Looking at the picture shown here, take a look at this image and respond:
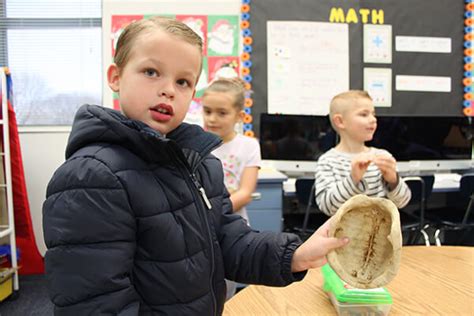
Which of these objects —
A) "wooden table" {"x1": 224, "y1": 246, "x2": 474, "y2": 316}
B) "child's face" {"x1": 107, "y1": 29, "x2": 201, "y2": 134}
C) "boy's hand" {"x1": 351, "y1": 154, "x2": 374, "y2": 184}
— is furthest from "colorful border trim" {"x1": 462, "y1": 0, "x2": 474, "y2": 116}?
"child's face" {"x1": 107, "y1": 29, "x2": 201, "y2": 134}

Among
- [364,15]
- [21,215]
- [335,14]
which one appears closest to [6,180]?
[21,215]

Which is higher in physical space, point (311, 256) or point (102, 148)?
point (102, 148)

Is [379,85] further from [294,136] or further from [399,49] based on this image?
[294,136]

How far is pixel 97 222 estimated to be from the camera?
2.11 feet

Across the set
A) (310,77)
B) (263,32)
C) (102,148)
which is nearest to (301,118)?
(310,77)

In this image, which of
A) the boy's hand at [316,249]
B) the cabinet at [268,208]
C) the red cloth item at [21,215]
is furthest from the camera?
the red cloth item at [21,215]

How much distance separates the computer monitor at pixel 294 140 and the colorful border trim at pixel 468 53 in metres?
1.45

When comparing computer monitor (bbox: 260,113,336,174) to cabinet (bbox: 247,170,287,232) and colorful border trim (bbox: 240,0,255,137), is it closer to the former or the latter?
colorful border trim (bbox: 240,0,255,137)

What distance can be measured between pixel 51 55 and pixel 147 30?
316 cm

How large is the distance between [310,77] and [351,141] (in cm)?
162

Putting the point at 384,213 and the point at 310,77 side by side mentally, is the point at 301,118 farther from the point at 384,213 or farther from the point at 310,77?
the point at 384,213

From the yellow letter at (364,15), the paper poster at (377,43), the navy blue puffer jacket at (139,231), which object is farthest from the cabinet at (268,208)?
the navy blue puffer jacket at (139,231)

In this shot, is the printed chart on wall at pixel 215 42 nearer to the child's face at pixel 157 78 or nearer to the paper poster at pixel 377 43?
the paper poster at pixel 377 43

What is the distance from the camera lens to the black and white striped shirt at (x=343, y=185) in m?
1.70
